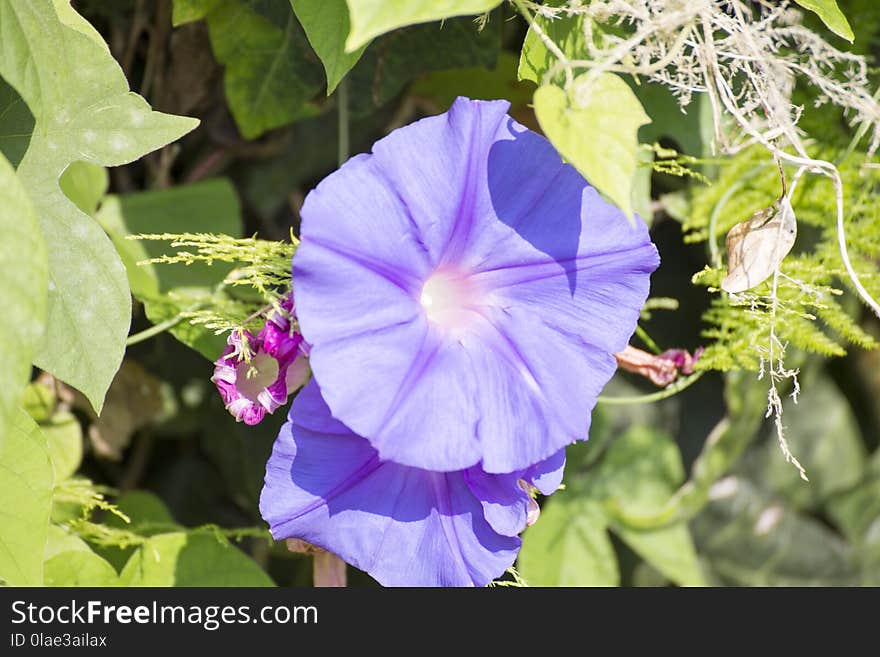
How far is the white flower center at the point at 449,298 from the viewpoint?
2.55ft

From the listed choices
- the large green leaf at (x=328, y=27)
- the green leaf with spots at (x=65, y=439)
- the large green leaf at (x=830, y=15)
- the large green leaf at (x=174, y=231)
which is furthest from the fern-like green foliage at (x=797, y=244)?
the green leaf with spots at (x=65, y=439)

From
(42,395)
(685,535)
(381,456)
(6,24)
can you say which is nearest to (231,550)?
(42,395)

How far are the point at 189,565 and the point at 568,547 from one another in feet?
1.71

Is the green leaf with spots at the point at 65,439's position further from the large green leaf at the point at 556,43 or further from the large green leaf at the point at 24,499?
the large green leaf at the point at 556,43

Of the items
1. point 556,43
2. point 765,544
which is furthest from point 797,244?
point 765,544

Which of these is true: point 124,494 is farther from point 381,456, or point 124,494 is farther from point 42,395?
point 381,456

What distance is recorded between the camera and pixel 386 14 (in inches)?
24.5

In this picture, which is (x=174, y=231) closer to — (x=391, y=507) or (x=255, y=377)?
(x=255, y=377)

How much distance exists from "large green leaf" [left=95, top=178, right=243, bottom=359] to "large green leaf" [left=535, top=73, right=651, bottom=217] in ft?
1.47

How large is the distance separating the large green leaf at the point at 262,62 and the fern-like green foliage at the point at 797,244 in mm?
507

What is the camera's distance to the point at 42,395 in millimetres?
1125

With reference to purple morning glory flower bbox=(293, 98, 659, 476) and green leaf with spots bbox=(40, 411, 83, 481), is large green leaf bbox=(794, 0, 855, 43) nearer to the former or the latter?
purple morning glory flower bbox=(293, 98, 659, 476)

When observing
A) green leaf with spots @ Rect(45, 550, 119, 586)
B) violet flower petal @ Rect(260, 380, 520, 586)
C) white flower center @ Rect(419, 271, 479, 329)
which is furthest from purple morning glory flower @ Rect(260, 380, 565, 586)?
green leaf with spots @ Rect(45, 550, 119, 586)

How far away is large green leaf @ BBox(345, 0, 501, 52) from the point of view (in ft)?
2.01
